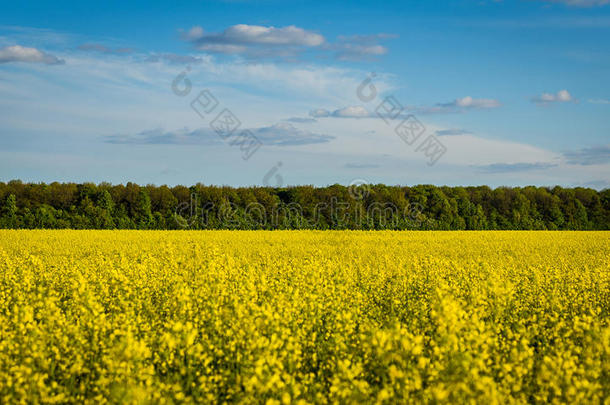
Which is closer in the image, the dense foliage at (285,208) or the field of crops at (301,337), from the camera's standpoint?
the field of crops at (301,337)

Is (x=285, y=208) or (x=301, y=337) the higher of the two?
(x=285, y=208)

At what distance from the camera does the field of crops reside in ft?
20.6

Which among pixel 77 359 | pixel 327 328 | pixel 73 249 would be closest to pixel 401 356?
pixel 327 328

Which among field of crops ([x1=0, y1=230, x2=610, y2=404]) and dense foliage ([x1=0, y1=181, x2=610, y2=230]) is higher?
dense foliage ([x1=0, y1=181, x2=610, y2=230])

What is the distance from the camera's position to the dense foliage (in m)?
39.7

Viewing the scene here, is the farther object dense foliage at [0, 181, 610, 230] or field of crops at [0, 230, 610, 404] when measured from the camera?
dense foliage at [0, 181, 610, 230]

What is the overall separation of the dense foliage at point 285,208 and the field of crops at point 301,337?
907 inches

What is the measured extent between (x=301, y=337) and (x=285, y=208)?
114ft

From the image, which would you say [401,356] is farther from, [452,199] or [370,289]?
[452,199]

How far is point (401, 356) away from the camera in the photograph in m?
6.55

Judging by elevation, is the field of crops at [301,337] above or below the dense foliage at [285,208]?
below

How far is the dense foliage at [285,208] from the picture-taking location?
39719mm

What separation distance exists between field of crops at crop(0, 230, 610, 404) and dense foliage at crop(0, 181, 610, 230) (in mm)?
23029

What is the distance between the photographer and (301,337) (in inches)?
328
